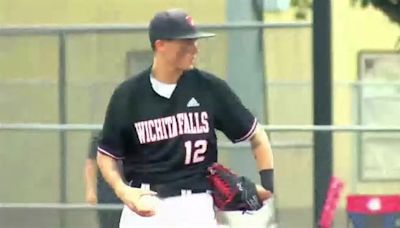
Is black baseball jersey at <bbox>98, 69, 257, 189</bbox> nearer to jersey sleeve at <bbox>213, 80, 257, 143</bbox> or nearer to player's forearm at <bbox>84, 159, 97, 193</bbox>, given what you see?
jersey sleeve at <bbox>213, 80, 257, 143</bbox>

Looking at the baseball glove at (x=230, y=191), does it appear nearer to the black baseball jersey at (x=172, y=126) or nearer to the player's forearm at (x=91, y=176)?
the black baseball jersey at (x=172, y=126)

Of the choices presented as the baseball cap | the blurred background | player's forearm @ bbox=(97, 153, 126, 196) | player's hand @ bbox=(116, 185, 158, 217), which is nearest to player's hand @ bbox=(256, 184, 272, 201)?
player's hand @ bbox=(116, 185, 158, 217)

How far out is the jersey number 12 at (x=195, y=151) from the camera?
5301mm

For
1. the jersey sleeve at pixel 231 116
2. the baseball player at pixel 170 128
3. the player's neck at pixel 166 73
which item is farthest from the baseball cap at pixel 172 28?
the jersey sleeve at pixel 231 116

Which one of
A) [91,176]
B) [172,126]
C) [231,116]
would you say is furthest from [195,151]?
[91,176]

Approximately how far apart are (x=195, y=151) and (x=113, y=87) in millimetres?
4512

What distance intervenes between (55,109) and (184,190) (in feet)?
Result: 15.2

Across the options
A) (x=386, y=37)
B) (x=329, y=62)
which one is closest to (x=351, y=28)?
(x=386, y=37)

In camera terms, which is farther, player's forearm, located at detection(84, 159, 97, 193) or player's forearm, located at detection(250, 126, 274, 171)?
player's forearm, located at detection(84, 159, 97, 193)

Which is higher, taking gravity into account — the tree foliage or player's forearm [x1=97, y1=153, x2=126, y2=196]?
the tree foliage

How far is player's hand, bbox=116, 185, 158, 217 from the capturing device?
5094 millimetres

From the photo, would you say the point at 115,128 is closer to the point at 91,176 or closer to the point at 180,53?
the point at 180,53

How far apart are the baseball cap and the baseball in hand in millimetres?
662

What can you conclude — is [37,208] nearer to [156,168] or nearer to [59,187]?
[59,187]
